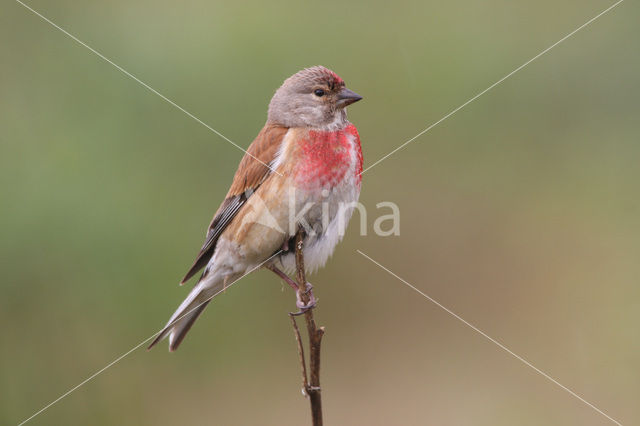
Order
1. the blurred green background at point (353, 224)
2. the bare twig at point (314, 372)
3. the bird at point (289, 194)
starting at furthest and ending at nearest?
the blurred green background at point (353, 224) → the bird at point (289, 194) → the bare twig at point (314, 372)

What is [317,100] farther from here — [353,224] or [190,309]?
[353,224]

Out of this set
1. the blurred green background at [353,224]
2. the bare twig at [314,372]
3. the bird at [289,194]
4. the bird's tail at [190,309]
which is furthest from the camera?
the blurred green background at [353,224]

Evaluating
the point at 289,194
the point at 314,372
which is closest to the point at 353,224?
the point at 289,194

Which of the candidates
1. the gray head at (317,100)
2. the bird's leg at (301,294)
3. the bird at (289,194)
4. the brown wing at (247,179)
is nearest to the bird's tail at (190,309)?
the bird at (289,194)

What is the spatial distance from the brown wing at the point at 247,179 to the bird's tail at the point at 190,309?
0.12m

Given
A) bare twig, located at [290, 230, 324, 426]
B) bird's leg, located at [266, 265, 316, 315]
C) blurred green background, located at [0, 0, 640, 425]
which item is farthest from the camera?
blurred green background, located at [0, 0, 640, 425]

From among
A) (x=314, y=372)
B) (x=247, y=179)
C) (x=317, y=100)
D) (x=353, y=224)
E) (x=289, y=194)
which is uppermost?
(x=317, y=100)

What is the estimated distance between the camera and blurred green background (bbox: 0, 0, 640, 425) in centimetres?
496

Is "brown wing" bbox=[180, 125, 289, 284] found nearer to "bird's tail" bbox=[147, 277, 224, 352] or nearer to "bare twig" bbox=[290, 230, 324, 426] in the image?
"bird's tail" bbox=[147, 277, 224, 352]

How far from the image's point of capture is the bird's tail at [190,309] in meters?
4.11

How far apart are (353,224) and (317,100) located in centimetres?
176

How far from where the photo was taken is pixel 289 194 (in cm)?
374

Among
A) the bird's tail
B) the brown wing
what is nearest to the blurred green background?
the bird's tail

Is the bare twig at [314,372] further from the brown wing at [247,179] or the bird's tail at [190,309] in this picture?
the bird's tail at [190,309]
